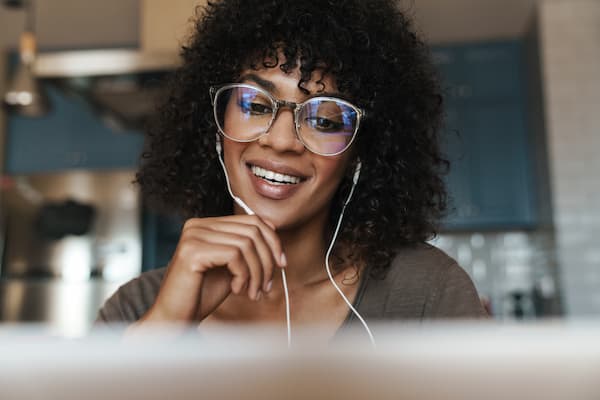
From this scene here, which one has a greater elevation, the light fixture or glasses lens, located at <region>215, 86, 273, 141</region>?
the light fixture

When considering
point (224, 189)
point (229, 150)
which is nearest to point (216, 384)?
point (229, 150)

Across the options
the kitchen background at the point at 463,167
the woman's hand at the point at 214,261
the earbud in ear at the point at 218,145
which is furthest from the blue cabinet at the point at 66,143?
the woman's hand at the point at 214,261

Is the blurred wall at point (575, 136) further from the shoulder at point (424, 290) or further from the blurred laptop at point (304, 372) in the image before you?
the blurred laptop at point (304, 372)

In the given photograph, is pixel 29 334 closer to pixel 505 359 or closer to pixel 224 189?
pixel 505 359

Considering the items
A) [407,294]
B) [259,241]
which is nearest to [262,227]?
[259,241]

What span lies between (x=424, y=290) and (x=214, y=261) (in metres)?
0.35

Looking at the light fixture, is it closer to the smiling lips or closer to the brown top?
the brown top

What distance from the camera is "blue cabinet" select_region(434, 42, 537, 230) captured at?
11.8ft

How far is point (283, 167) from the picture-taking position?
1.00m

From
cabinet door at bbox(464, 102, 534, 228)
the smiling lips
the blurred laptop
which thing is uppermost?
cabinet door at bbox(464, 102, 534, 228)

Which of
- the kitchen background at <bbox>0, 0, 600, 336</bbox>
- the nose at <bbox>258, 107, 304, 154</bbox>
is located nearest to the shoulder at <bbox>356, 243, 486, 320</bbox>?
the nose at <bbox>258, 107, 304, 154</bbox>

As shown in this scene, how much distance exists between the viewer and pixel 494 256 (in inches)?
146

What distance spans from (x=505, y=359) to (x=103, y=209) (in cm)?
330

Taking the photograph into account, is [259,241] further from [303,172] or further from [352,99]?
[352,99]
